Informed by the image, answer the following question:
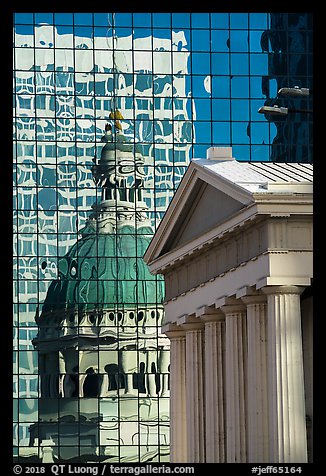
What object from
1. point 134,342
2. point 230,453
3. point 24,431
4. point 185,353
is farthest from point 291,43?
point 230,453

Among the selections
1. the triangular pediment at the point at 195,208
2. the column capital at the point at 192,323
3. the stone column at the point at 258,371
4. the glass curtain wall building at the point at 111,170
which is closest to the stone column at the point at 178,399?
the column capital at the point at 192,323

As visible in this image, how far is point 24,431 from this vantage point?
13762cm

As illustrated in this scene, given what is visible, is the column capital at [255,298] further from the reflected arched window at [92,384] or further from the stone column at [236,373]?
the reflected arched window at [92,384]

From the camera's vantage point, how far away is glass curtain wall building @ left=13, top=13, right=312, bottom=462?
13862 centimetres

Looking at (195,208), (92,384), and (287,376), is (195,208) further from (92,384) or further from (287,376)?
(92,384)

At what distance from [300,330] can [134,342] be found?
246 feet

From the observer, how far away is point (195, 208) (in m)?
78.1

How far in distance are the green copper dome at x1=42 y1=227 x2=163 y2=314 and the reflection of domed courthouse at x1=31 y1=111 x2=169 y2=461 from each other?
76mm

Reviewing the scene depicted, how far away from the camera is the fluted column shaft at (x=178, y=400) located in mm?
85500

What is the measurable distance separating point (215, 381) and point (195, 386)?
4.11 m

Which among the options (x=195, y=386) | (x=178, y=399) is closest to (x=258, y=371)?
(x=195, y=386)

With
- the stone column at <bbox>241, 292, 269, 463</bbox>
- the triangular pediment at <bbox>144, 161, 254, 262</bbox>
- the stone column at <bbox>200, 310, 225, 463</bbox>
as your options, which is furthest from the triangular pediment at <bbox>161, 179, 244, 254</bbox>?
the stone column at <bbox>241, 292, 269, 463</bbox>

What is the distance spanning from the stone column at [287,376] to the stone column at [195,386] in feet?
49.6
